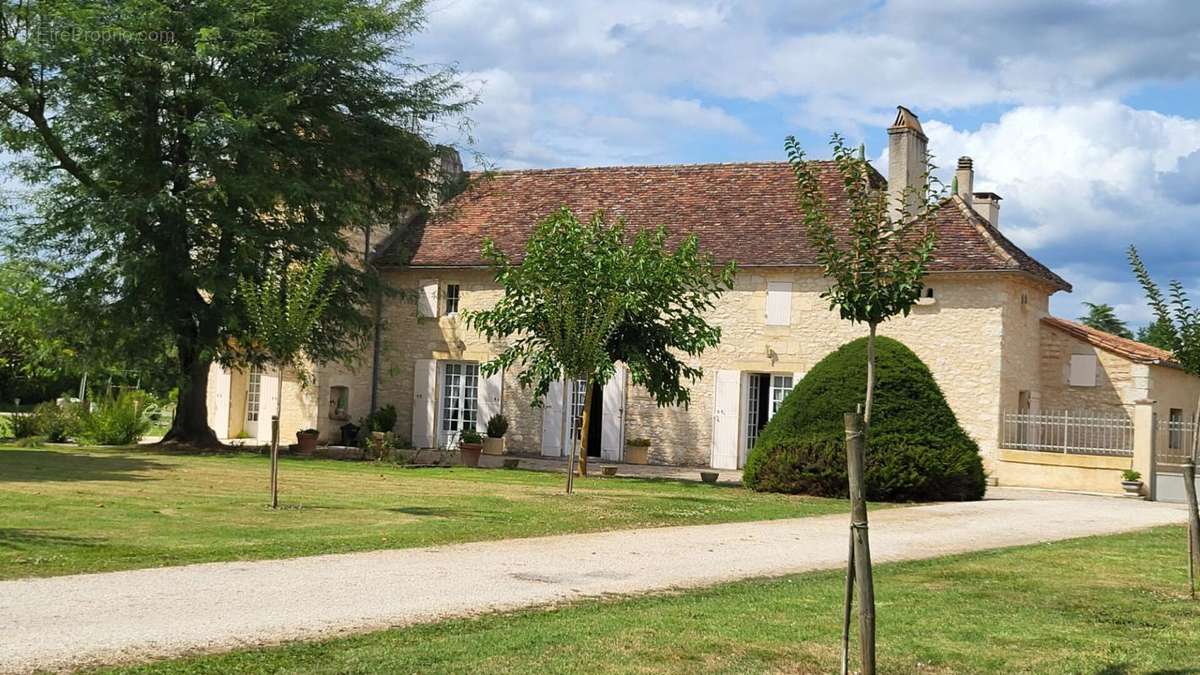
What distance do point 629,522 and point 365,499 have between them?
145 inches

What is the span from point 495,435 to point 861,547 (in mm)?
23143

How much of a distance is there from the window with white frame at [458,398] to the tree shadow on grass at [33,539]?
738 inches

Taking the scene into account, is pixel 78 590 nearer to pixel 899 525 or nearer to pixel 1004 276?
pixel 899 525

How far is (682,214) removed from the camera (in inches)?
1128

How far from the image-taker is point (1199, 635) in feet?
26.7

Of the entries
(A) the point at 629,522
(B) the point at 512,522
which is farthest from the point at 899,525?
(B) the point at 512,522

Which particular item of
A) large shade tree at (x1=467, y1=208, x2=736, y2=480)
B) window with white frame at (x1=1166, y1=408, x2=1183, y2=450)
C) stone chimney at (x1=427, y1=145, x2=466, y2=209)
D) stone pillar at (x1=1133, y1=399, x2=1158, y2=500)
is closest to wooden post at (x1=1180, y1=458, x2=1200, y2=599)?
large shade tree at (x1=467, y1=208, x2=736, y2=480)

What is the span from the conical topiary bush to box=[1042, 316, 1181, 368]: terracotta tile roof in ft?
25.8

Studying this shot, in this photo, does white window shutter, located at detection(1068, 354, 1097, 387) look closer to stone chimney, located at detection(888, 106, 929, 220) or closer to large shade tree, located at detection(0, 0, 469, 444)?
stone chimney, located at detection(888, 106, 929, 220)

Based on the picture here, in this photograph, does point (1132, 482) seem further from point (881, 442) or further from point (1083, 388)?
point (881, 442)

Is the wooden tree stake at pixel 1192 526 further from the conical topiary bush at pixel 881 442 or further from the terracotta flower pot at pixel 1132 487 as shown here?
the terracotta flower pot at pixel 1132 487

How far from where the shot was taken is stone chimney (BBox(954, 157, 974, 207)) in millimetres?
28016

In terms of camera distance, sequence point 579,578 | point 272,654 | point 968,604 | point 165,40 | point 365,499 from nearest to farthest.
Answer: point 272,654, point 968,604, point 579,578, point 365,499, point 165,40

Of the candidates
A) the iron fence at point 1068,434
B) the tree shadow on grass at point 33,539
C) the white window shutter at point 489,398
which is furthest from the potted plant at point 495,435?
the tree shadow on grass at point 33,539
